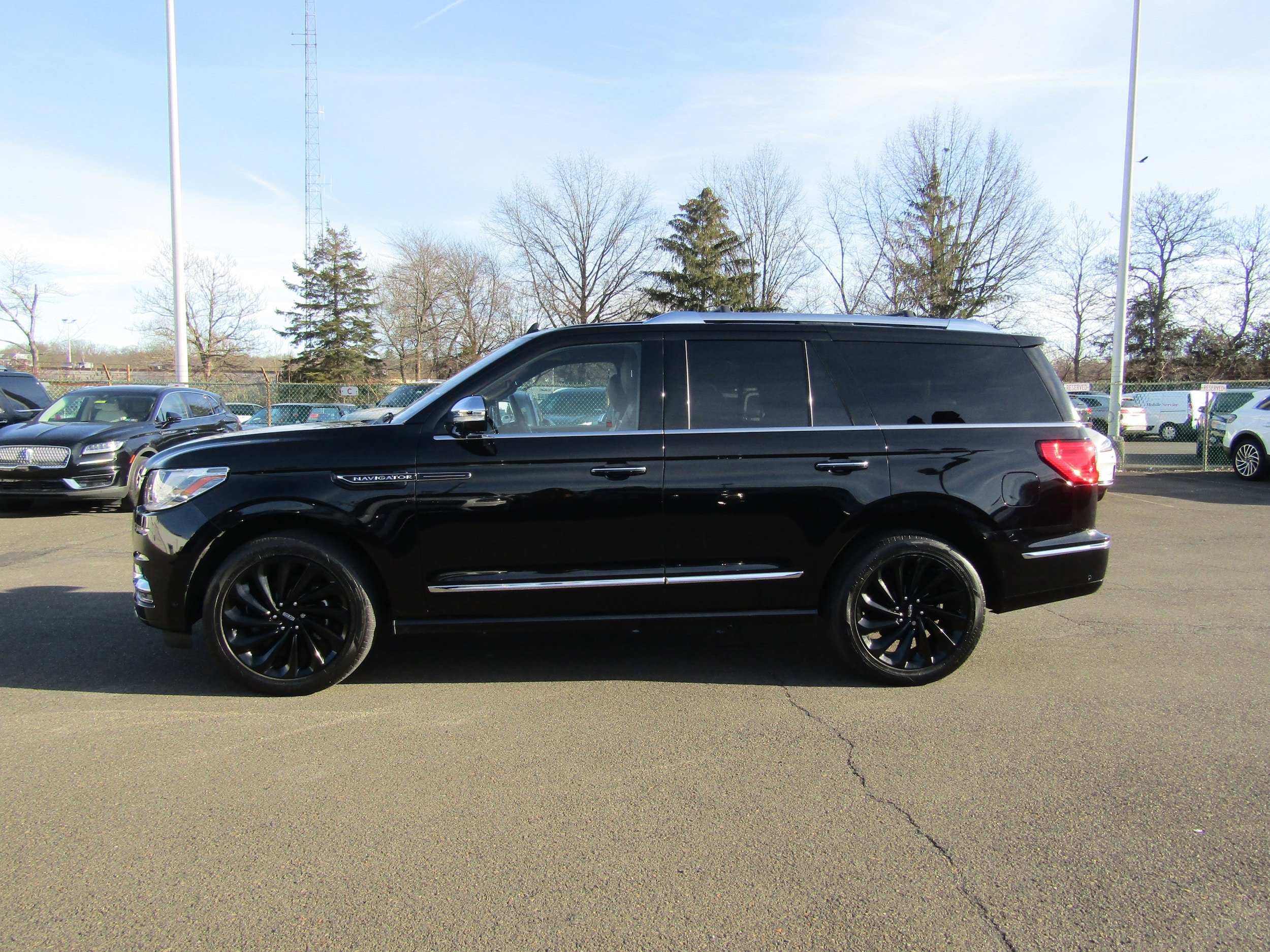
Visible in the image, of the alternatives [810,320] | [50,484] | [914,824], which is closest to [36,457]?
[50,484]

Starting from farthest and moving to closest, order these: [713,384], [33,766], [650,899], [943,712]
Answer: [713,384] < [943,712] < [33,766] < [650,899]

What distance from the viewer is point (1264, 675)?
4.38 m

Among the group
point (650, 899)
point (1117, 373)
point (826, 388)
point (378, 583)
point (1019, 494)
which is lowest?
point (650, 899)

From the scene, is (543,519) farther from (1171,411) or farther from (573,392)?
(1171,411)

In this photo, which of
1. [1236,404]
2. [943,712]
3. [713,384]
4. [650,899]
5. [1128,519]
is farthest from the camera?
[1236,404]

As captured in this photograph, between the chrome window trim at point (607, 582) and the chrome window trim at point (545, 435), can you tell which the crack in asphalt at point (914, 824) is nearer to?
the chrome window trim at point (607, 582)

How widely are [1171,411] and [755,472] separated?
29.2 m

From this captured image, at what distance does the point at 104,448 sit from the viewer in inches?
405

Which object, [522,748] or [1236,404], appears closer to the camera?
[522,748]

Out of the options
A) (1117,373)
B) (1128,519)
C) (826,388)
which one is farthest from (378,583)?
(1117,373)

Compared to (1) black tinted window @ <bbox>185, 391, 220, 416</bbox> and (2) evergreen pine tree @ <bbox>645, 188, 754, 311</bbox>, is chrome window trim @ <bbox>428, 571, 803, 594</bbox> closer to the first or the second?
(1) black tinted window @ <bbox>185, 391, 220, 416</bbox>

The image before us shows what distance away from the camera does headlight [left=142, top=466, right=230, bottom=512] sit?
155 inches

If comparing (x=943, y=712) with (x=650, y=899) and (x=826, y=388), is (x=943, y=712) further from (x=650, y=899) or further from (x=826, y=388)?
(x=650, y=899)

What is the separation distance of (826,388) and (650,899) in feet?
8.98
